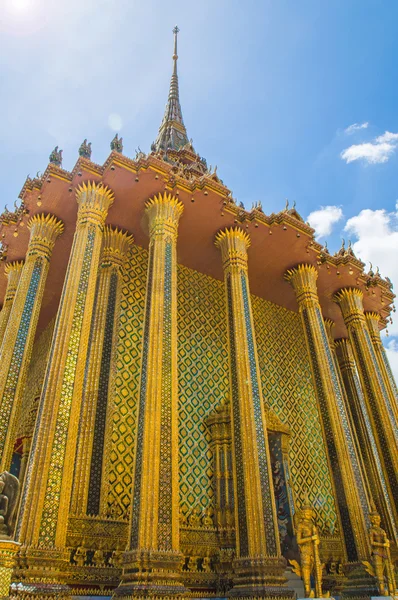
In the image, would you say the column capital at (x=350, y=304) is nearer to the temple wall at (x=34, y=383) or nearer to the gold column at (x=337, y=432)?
the gold column at (x=337, y=432)

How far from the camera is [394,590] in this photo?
836 cm

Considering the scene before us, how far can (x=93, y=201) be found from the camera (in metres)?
9.62

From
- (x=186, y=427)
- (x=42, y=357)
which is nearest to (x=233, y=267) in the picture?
(x=186, y=427)

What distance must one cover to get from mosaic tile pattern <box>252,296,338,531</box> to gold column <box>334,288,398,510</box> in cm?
150

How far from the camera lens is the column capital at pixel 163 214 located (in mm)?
9961

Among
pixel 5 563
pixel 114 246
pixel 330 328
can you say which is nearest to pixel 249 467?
pixel 5 563

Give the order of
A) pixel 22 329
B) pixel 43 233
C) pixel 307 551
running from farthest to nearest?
pixel 43 233
pixel 22 329
pixel 307 551

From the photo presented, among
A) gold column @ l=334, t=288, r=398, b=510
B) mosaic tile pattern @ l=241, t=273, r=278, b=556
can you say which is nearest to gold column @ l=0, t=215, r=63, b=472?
mosaic tile pattern @ l=241, t=273, r=278, b=556

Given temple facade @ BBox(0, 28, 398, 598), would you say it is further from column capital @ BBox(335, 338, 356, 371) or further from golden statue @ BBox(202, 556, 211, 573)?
column capital @ BBox(335, 338, 356, 371)

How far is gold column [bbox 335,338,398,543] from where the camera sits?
11102mm

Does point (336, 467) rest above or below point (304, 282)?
below

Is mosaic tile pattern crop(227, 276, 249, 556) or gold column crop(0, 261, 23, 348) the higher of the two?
gold column crop(0, 261, 23, 348)

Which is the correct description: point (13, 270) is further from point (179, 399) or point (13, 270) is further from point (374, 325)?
point (374, 325)

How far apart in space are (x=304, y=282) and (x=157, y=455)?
23.7 ft
